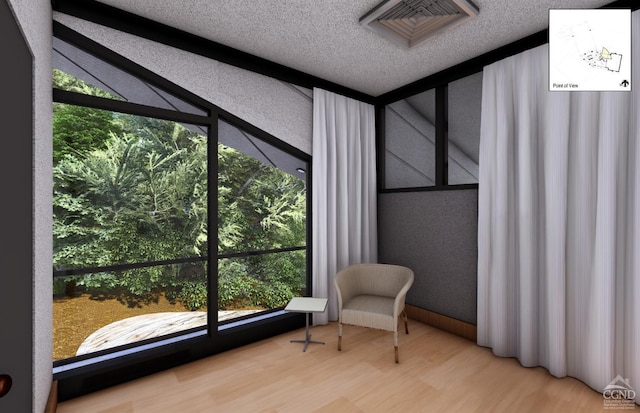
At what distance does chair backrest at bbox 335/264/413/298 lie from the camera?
118 inches

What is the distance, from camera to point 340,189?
3365mm

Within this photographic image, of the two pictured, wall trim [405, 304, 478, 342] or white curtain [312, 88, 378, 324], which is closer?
wall trim [405, 304, 478, 342]

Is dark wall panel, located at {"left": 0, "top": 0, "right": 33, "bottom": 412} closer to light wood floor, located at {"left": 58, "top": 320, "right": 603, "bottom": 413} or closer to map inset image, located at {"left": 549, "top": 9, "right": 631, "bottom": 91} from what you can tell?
light wood floor, located at {"left": 58, "top": 320, "right": 603, "bottom": 413}

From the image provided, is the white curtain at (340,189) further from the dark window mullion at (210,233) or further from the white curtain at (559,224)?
the white curtain at (559,224)

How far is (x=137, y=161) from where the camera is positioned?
538cm

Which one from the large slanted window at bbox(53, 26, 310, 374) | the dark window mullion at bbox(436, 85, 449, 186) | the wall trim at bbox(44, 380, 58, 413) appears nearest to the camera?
the wall trim at bbox(44, 380, 58, 413)

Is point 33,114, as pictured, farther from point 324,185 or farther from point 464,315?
point 464,315

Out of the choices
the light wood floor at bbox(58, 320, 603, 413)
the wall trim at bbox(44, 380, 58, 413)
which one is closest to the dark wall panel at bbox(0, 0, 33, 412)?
the wall trim at bbox(44, 380, 58, 413)

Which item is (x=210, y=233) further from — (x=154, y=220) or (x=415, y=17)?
(x=154, y=220)

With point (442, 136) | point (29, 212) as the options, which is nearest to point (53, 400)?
point (29, 212)

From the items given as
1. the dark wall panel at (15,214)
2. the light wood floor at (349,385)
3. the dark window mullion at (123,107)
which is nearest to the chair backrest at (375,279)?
the light wood floor at (349,385)

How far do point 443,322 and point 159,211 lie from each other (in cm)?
539

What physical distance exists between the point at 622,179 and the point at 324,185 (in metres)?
2.40

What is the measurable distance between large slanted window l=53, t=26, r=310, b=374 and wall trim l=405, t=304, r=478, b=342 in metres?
1.36
